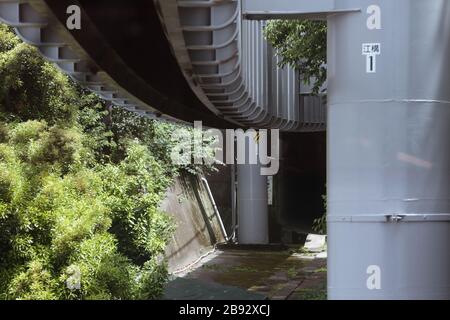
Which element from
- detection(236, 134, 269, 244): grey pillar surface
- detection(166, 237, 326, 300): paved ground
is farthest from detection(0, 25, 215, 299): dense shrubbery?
detection(236, 134, 269, 244): grey pillar surface

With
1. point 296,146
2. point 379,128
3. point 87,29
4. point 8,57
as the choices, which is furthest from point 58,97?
point 296,146

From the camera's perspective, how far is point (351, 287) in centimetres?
886

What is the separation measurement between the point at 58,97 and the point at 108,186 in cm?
339

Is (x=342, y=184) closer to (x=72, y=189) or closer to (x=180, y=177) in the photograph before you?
(x=72, y=189)

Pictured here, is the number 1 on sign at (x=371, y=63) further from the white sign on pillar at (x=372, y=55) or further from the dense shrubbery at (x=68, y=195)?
the dense shrubbery at (x=68, y=195)

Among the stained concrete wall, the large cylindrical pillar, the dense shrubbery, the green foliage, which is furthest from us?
the stained concrete wall

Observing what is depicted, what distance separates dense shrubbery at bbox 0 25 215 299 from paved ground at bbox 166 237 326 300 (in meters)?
1.67

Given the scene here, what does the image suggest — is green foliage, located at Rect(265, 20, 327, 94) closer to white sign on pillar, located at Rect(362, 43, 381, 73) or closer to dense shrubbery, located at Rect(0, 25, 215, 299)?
white sign on pillar, located at Rect(362, 43, 381, 73)

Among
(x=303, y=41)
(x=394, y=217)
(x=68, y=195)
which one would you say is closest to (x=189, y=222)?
(x=303, y=41)

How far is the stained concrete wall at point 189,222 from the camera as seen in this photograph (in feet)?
73.3

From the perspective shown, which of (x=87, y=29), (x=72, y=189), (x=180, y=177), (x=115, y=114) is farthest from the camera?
(x=180, y=177)

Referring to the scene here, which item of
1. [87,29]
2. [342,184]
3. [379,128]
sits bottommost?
[342,184]

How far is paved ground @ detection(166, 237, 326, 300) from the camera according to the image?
1648 centimetres

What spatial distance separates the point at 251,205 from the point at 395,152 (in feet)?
69.2
